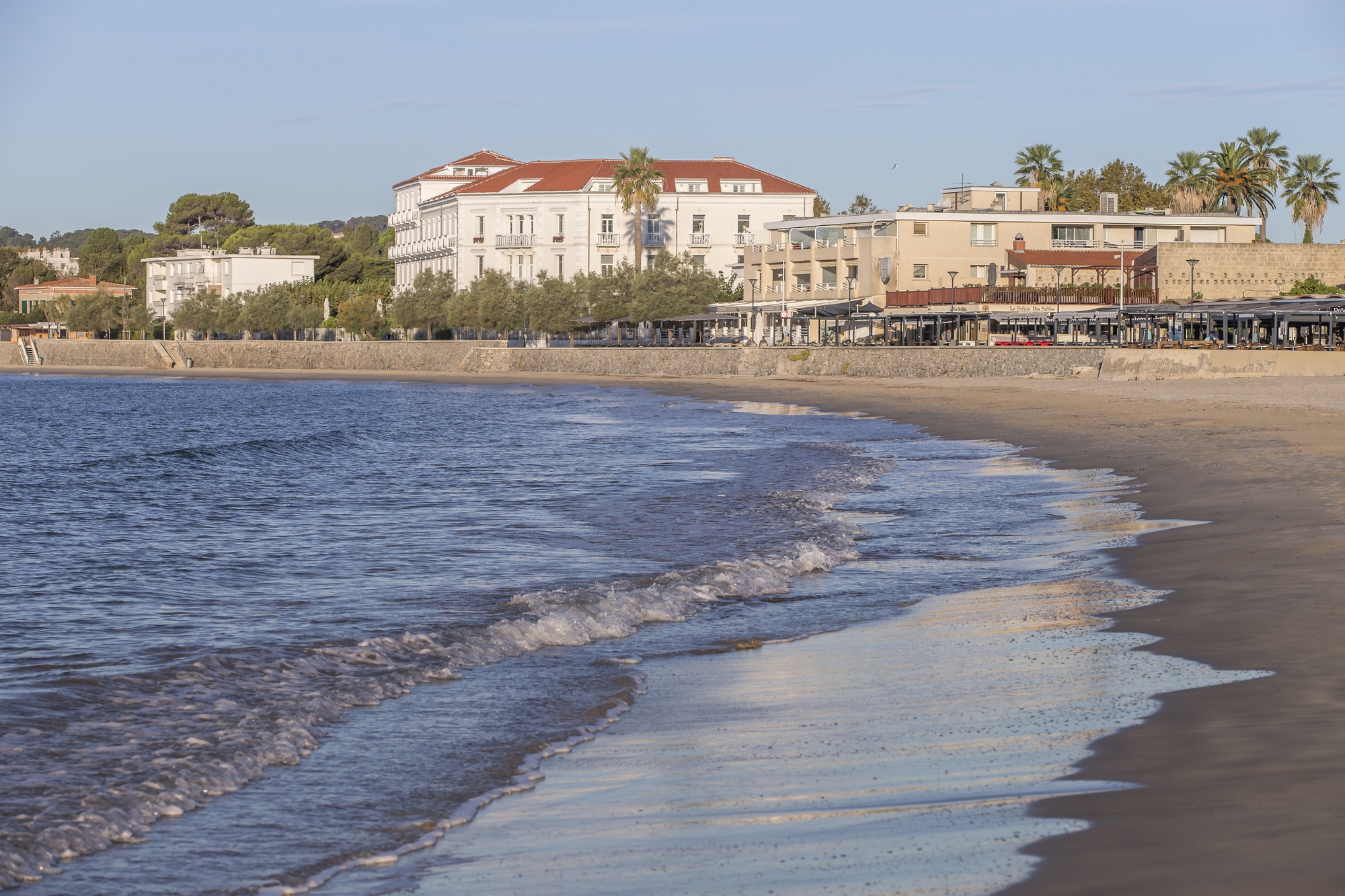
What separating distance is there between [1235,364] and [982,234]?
3695cm

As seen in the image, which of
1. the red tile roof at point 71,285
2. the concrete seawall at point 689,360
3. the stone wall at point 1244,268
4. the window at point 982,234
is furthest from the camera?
the red tile roof at point 71,285

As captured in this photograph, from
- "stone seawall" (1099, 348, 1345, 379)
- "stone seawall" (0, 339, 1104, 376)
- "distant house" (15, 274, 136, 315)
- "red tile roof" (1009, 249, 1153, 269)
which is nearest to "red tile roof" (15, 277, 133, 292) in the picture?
"distant house" (15, 274, 136, 315)

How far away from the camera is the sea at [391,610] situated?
6.44m

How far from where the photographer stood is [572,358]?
292 feet

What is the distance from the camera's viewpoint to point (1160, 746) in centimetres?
657

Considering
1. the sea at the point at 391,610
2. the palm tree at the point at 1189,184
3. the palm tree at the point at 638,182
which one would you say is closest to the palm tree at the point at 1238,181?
the palm tree at the point at 1189,184

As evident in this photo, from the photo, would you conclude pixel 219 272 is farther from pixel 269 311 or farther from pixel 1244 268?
pixel 1244 268

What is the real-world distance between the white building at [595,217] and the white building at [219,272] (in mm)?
32171

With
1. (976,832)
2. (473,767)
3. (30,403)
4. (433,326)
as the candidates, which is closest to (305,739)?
(473,767)

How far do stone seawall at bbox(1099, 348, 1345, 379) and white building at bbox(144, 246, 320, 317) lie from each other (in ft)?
329

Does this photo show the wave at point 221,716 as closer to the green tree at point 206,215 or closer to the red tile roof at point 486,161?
the red tile roof at point 486,161

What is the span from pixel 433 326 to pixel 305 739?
99651mm

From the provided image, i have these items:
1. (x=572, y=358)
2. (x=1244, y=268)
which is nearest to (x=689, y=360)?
(x=572, y=358)

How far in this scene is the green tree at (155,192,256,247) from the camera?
17450cm
